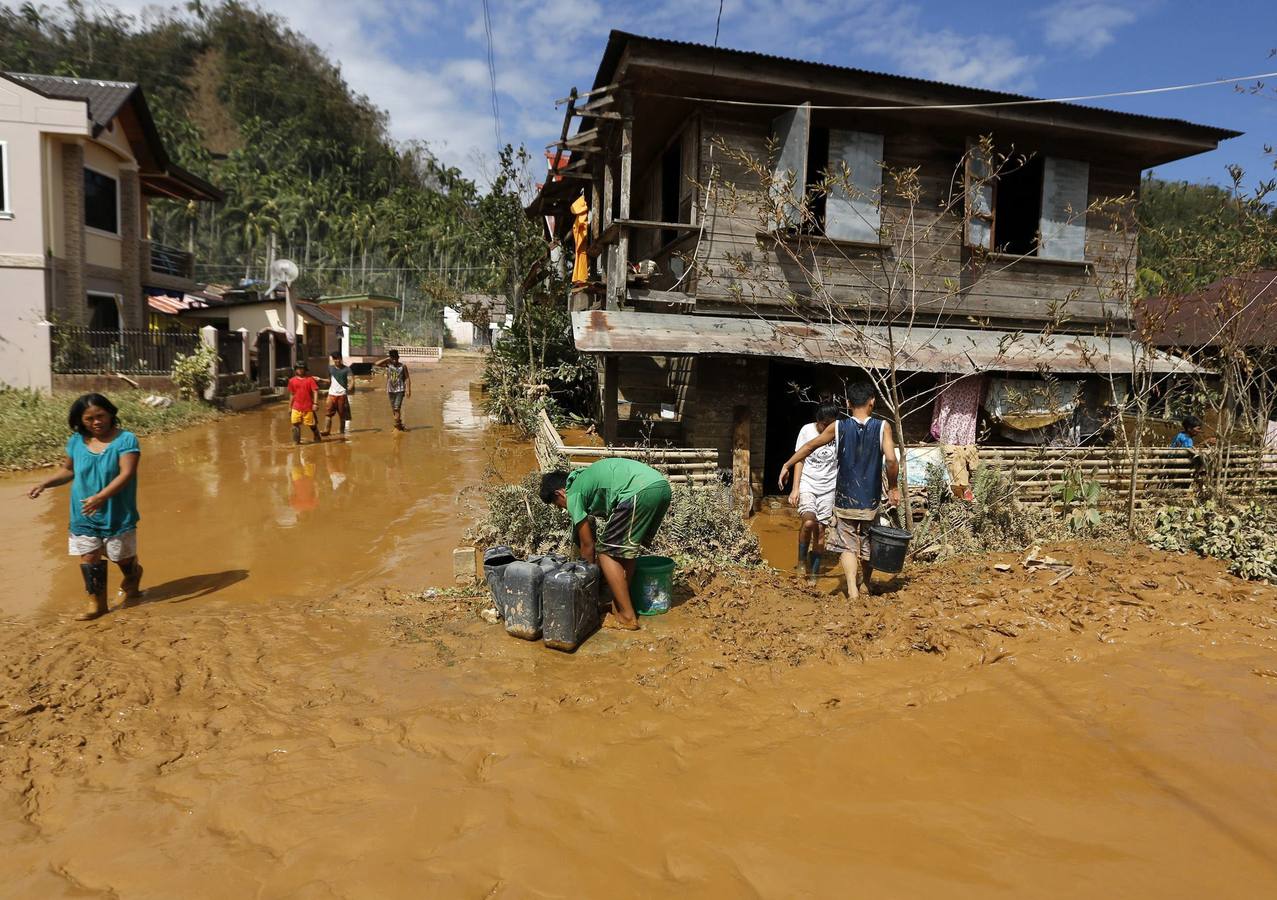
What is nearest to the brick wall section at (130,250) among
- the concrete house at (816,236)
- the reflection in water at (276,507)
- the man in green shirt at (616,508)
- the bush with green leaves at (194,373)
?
the bush with green leaves at (194,373)

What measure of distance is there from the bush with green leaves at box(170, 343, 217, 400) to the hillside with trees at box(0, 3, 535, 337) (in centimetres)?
3436

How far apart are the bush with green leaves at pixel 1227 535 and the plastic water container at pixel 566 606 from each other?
19.4 feet

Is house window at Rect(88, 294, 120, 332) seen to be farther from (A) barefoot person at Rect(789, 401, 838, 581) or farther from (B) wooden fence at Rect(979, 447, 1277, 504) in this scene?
(B) wooden fence at Rect(979, 447, 1277, 504)

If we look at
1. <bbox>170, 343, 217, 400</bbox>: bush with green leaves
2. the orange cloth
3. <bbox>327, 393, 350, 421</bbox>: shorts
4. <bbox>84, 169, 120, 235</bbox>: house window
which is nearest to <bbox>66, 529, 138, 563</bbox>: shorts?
<bbox>327, 393, 350, 421</bbox>: shorts

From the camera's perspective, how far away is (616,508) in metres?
5.29

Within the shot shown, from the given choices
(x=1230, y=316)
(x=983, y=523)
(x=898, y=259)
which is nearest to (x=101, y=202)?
(x=898, y=259)

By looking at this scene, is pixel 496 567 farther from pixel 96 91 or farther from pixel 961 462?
pixel 96 91

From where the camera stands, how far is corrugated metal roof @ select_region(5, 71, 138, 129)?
59.7ft

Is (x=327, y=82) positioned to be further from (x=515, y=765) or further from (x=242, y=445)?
(x=515, y=765)

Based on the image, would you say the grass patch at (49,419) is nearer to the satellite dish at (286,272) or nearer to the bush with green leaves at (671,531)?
the satellite dish at (286,272)

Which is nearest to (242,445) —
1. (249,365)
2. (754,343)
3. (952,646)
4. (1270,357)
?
(249,365)

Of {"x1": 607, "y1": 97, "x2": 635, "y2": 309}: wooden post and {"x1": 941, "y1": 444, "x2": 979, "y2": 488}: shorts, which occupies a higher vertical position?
{"x1": 607, "y1": 97, "x2": 635, "y2": 309}: wooden post

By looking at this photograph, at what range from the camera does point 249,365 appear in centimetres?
1997

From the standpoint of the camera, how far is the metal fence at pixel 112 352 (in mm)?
16453
